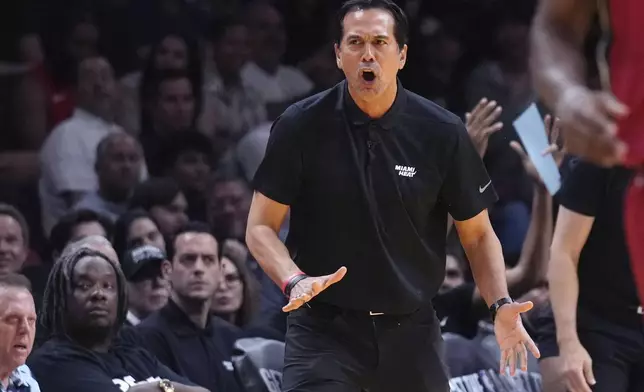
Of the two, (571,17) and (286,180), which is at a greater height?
(571,17)

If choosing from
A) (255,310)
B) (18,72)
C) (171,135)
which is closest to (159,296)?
(255,310)

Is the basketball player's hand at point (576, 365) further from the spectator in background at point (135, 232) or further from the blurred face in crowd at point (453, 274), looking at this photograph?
Answer: the spectator in background at point (135, 232)

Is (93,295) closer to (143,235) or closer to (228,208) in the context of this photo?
(143,235)

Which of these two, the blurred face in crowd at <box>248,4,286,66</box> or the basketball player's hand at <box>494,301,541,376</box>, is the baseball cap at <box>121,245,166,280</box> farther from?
the blurred face in crowd at <box>248,4,286,66</box>

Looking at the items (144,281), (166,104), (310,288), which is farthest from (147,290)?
(310,288)

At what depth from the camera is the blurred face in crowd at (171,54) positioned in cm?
884

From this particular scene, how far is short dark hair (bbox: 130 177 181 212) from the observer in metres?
7.73

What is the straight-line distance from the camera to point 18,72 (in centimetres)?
870

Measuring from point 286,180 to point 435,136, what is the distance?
510 millimetres

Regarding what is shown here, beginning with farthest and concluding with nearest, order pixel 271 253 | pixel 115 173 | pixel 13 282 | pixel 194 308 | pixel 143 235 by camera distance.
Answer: pixel 115 173, pixel 143 235, pixel 194 308, pixel 13 282, pixel 271 253

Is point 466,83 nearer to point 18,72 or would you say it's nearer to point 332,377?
point 18,72

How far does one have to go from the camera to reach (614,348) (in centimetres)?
496

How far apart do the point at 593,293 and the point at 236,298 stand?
2.44 meters

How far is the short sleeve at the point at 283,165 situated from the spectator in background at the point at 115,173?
12.2 feet
